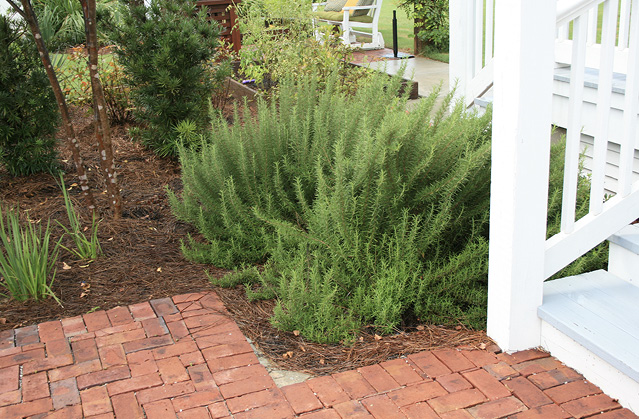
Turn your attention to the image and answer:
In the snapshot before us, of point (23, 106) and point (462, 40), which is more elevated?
point (462, 40)

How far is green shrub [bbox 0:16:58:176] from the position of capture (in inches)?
196

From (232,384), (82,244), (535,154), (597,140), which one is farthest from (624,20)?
(82,244)

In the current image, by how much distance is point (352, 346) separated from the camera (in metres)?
2.96

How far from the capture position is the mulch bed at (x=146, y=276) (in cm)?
296

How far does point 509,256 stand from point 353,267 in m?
0.87

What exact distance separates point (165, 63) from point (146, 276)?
2.43 metres

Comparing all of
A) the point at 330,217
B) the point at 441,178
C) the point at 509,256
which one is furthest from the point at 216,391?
the point at 441,178

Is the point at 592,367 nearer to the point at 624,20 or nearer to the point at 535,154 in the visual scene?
the point at 535,154

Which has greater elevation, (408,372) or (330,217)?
(330,217)

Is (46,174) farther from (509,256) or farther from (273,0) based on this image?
(509,256)

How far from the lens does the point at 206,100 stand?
599cm

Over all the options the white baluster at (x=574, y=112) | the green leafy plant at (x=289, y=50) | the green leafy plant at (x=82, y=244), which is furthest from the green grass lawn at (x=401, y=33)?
the white baluster at (x=574, y=112)

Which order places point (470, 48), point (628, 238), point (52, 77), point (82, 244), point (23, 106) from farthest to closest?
point (23, 106) → point (470, 48) → point (52, 77) → point (82, 244) → point (628, 238)

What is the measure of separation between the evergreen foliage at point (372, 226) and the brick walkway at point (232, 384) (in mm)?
338
